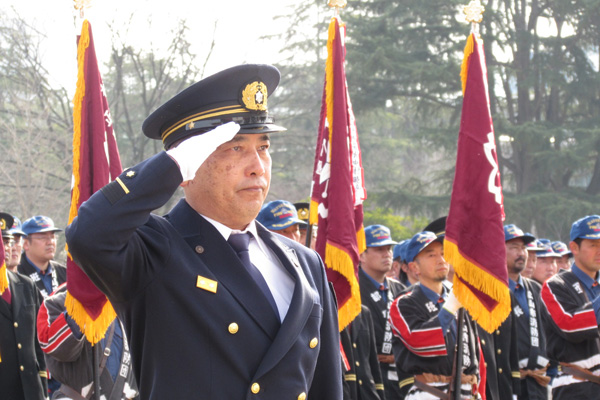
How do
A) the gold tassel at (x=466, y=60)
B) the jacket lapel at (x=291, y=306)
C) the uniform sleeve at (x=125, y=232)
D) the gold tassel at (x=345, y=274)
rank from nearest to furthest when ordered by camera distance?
the uniform sleeve at (x=125, y=232), the jacket lapel at (x=291, y=306), the gold tassel at (x=345, y=274), the gold tassel at (x=466, y=60)

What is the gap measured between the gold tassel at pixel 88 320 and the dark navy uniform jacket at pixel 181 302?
3321 mm

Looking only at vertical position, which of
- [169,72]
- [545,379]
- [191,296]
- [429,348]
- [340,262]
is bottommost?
[545,379]

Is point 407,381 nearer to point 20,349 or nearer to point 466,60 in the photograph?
point 466,60

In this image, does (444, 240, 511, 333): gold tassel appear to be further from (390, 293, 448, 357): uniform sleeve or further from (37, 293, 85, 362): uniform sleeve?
(37, 293, 85, 362): uniform sleeve

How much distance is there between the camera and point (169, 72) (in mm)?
22391

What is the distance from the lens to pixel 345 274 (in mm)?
6848

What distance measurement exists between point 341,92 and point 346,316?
73.9 inches

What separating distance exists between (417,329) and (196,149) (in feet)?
14.7

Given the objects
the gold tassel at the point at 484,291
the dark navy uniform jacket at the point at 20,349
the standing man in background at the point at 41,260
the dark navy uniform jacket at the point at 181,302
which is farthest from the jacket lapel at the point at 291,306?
the standing man in background at the point at 41,260

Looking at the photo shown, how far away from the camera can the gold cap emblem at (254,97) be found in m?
3.03

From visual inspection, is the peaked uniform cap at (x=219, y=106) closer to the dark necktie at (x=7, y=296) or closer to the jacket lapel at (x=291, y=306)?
the jacket lapel at (x=291, y=306)

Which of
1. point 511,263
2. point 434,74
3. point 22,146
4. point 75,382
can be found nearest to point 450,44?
point 434,74

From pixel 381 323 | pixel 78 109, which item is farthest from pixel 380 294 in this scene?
pixel 78 109

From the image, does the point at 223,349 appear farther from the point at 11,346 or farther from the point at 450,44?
the point at 450,44
